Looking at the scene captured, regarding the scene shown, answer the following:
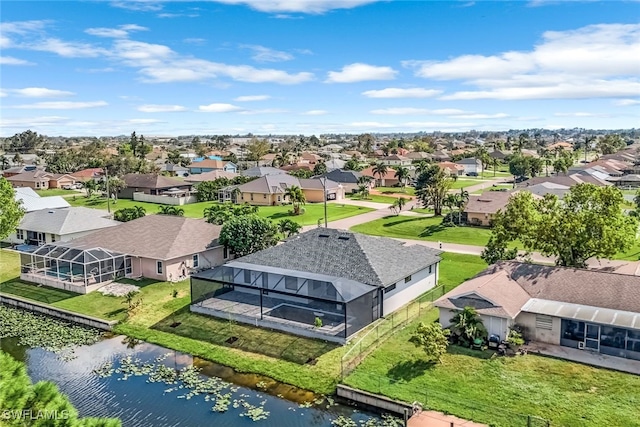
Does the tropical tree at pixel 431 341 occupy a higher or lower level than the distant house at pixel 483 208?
lower

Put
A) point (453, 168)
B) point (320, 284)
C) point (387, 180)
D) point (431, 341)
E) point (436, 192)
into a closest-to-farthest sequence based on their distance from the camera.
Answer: point (431, 341) → point (320, 284) → point (436, 192) → point (387, 180) → point (453, 168)

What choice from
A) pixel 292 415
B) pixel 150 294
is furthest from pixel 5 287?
pixel 292 415

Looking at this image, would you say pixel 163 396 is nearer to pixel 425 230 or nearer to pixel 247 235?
pixel 247 235

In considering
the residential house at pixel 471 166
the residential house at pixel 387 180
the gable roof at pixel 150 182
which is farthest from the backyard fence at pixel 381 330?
the residential house at pixel 471 166

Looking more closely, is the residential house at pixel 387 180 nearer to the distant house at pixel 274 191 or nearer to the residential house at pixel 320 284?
the distant house at pixel 274 191

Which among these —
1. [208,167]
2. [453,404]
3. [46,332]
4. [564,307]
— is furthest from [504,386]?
[208,167]

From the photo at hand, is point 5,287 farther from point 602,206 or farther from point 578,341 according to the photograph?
point 602,206
